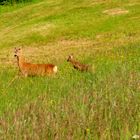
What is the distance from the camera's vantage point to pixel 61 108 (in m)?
7.69

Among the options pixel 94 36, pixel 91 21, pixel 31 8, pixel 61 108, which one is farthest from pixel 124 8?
pixel 61 108

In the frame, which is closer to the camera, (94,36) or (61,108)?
(61,108)

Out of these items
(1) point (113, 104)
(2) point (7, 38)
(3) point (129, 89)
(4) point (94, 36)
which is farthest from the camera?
(2) point (7, 38)

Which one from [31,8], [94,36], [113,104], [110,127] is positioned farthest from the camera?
[31,8]

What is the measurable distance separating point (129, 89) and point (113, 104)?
1.01 metres

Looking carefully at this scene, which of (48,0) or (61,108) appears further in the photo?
(48,0)

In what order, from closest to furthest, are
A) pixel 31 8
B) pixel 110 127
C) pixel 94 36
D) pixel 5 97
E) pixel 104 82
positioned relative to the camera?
pixel 110 127, pixel 104 82, pixel 5 97, pixel 94 36, pixel 31 8

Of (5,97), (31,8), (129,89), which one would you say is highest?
(129,89)

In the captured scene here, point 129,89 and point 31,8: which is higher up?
point 129,89

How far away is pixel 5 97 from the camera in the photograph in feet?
34.7

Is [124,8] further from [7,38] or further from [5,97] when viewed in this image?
[5,97]

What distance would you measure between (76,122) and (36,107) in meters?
0.95

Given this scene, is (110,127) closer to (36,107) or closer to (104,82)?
(36,107)

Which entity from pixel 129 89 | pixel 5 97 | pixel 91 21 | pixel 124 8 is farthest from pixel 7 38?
pixel 129 89
